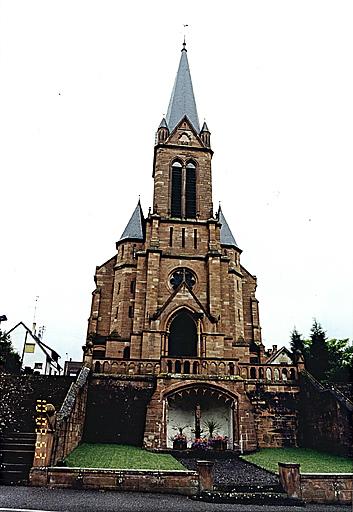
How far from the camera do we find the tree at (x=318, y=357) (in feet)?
92.6

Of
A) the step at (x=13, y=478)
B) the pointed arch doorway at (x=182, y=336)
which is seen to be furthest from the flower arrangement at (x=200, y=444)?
the pointed arch doorway at (x=182, y=336)

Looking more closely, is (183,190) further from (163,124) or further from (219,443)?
(219,443)

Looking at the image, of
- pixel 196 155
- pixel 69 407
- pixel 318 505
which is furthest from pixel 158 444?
pixel 196 155

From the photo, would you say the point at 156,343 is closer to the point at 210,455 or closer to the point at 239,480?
the point at 210,455

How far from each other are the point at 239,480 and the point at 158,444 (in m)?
6.66

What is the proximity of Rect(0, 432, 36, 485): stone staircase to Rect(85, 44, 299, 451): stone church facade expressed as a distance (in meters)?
5.80

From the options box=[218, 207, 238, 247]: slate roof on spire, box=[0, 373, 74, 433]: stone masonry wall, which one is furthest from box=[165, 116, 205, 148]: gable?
box=[0, 373, 74, 433]: stone masonry wall

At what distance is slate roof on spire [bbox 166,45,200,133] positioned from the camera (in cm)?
4028

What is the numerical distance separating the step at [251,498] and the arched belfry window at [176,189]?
2471 centimetres

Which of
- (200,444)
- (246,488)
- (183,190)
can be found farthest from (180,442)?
(183,190)

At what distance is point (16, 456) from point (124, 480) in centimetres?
437

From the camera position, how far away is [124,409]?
19.4 metres

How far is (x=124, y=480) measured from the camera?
36.9ft

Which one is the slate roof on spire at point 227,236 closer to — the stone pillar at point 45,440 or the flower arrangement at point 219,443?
the flower arrangement at point 219,443
